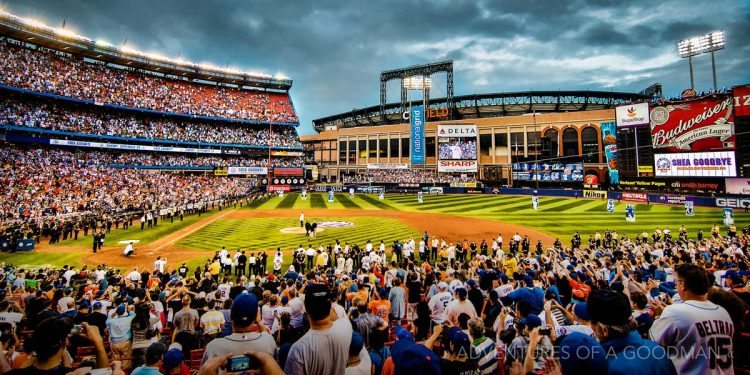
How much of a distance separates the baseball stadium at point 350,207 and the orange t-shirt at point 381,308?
6 cm

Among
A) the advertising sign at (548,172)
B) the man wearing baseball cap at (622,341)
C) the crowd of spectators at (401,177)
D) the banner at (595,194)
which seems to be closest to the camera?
the man wearing baseball cap at (622,341)

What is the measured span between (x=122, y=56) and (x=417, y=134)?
58.1 m

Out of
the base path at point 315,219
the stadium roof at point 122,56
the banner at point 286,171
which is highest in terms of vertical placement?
the stadium roof at point 122,56

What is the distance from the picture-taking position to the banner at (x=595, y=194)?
50.4 meters

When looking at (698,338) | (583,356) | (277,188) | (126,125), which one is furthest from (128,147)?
(698,338)

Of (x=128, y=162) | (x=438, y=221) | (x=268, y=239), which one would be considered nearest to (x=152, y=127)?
(x=128, y=162)

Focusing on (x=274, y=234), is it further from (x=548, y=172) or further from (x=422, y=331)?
(x=548, y=172)

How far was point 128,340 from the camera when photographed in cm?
712

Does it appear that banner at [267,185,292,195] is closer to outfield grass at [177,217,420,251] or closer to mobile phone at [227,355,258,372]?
outfield grass at [177,217,420,251]

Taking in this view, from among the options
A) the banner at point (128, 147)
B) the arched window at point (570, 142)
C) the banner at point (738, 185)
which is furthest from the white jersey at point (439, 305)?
the arched window at point (570, 142)

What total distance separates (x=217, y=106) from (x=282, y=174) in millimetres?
22500

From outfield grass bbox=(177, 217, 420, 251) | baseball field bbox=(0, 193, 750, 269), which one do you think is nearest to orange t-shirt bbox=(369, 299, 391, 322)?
baseball field bbox=(0, 193, 750, 269)

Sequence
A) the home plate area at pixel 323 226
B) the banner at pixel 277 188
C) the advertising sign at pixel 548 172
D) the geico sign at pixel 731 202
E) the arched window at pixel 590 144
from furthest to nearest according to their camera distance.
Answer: the arched window at pixel 590 144 < the banner at pixel 277 188 < the advertising sign at pixel 548 172 < the geico sign at pixel 731 202 < the home plate area at pixel 323 226

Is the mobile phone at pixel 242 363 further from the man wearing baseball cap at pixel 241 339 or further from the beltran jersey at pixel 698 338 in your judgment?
the beltran jersey at pixel 698 338
